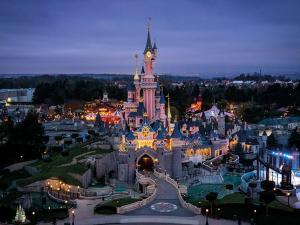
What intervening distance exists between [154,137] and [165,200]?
457 inches

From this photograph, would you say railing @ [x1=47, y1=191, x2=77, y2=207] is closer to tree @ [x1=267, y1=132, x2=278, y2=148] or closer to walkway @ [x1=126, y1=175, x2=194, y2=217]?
walkway @ [x1=126, y1=175, x2=194, y2=217]

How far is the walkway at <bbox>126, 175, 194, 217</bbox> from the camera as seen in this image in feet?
98.4

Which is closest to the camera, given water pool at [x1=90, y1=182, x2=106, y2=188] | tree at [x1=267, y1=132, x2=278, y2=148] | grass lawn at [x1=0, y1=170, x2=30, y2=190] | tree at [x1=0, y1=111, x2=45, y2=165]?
grass lawn at [x1=0, y1=170, x2=30, y2=190]

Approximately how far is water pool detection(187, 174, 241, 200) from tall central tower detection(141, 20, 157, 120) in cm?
1108

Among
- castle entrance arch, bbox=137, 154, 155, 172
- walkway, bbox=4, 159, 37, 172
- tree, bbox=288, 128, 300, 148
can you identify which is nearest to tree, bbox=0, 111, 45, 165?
walkway, bbox=4, 159, 37, 172

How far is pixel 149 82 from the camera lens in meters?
50.2

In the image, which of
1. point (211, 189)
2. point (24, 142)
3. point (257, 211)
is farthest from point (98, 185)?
point (257, 211)

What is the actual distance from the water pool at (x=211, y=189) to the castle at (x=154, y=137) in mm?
2871

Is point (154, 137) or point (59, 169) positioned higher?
point (154, 137)

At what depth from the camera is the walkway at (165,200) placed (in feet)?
98.4

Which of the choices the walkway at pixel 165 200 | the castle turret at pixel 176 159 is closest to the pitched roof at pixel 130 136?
the castle turret at pixel 176 159

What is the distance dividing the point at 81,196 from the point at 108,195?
2.06 m

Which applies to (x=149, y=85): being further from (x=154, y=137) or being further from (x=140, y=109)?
(x=154, y=137)

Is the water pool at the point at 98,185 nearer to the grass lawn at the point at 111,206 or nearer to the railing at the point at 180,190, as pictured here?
the railing at the point at 180,190
